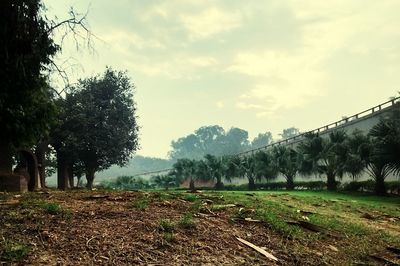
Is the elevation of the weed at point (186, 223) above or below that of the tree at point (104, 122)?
below

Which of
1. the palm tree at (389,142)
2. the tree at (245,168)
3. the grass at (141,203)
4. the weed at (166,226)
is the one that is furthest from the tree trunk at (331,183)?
the weed at (166,226)

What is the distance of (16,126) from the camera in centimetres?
1580

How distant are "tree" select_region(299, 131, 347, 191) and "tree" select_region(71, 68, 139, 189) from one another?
18.7 meters

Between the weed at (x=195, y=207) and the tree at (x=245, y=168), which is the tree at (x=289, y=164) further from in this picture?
the weed at (x=195, y=207)

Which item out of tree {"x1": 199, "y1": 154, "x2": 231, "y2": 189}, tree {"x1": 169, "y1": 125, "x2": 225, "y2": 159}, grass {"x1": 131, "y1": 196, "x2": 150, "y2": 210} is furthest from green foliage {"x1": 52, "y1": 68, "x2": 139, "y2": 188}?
tree {"x1": 169, "y1": 125, "x2": 225, "y2": 159}

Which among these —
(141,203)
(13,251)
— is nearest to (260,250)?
(141,203)

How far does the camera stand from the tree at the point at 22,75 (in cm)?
1340

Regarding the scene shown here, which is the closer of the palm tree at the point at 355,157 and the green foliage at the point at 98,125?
the palm tree at the point at 355,157

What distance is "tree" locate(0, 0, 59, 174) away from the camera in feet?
44.0

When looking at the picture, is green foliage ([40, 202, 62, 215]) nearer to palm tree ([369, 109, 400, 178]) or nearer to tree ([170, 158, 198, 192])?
palm tree ([369, 109, 400, 178])

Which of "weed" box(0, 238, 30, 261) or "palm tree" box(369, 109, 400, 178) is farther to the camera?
"palm tree" box(369, 109, 400, 178)

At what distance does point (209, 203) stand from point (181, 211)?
188 centimetres

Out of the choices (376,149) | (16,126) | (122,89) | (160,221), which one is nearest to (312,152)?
(376,149)

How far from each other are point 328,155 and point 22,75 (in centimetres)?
2845
